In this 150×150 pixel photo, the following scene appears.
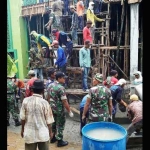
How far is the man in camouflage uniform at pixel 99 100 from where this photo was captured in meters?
4.68

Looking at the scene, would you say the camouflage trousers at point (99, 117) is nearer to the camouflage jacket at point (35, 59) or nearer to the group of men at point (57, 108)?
the group of men at point (57, 108)

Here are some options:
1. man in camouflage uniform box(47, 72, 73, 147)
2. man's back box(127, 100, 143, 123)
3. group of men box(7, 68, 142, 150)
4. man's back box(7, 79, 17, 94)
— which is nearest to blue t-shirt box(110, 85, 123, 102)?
group of men box(7, 68, 142, 150)

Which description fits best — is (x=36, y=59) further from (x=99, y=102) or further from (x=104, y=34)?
(x=99, y=102)

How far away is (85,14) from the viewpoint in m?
10.4

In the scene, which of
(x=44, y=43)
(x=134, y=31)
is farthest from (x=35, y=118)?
(x=134, y=31)

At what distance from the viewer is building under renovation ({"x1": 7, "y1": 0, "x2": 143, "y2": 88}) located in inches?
341

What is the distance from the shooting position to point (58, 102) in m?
5.19

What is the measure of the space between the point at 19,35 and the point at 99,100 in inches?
387

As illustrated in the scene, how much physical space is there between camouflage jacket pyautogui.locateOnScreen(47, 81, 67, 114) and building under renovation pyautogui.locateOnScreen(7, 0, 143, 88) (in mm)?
3664

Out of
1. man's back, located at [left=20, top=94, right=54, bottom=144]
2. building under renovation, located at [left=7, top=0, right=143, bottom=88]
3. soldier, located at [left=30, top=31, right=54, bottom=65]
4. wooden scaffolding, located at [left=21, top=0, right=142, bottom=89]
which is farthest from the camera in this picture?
wooden scaffolding, located at [left=21, top=0, right=142, bottom=89]

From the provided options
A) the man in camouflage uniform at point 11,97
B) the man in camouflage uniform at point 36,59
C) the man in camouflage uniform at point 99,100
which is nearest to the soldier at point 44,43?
the man in camouflage uniform at point 36,59

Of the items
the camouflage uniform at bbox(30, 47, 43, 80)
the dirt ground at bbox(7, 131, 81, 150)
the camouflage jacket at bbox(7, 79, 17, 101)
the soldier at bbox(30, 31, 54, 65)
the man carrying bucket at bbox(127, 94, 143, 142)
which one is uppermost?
the soldier at bbox(30, 31, 54, 65)

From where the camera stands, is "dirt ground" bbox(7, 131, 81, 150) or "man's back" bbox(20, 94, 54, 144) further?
"dirt ground" bbox(7, 131, 81, 150)

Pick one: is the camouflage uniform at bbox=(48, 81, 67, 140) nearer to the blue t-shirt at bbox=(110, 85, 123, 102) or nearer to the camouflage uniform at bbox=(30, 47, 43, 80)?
the blue t-shirt at bbox=(110, 85, 123, 102)
